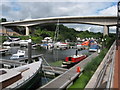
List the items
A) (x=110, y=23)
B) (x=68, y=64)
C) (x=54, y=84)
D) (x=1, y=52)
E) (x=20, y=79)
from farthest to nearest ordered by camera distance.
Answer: (x=110, y=23) → (x=1, y=52) → (x=68, y=64) → (x=20, y=79) → (x=54, y=84)

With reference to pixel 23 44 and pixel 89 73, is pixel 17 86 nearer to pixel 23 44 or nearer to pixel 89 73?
pixel 89 73

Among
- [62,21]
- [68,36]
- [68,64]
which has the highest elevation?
[62,21]

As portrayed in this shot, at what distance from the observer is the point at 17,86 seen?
9.97m

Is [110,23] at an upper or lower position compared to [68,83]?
upper

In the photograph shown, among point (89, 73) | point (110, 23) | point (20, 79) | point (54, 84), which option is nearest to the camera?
point (54, 84)

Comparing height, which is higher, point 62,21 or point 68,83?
point 62,21

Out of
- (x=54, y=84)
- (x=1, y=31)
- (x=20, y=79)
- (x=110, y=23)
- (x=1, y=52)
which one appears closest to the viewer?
(x=54, y=84)

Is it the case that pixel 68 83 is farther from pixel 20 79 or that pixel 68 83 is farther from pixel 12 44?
pixel 12 44

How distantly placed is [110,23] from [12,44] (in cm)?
4152

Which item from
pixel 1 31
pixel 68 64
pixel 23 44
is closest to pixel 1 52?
pixel 23 44

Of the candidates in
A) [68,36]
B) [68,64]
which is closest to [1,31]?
[68,36]

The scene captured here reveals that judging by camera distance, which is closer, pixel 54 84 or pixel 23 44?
pixel 54 84

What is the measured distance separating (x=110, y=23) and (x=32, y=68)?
47856 millimetres

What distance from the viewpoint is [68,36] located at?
275ft
